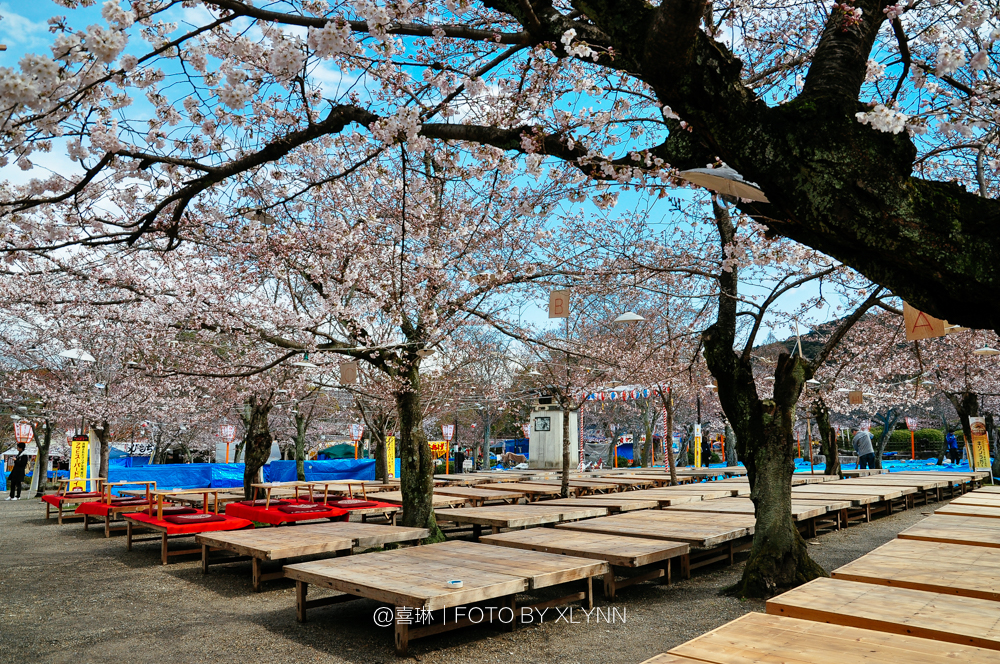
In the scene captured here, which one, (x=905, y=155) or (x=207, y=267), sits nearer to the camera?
(x=905, y=155)

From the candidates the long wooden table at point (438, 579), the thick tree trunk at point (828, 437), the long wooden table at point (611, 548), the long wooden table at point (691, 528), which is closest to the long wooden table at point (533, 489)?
the long wooden table at point (691, 528)

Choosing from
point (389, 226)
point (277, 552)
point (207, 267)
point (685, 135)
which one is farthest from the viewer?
point (207, 267)

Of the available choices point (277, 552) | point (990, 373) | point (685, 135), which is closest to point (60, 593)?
point (277, 552)

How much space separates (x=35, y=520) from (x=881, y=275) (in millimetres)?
16358

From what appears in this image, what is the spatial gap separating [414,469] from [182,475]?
15348 mm

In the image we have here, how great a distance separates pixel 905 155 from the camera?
2.53m

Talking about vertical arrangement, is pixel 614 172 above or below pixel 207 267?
below

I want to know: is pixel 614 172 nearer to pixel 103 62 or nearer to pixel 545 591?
pixel 103 62

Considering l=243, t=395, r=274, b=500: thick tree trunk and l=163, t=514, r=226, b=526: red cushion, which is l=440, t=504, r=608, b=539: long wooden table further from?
l=243, t=395, r=274, b=500: thick tree trunk

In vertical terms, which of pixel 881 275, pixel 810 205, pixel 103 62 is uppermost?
pixel 103 62

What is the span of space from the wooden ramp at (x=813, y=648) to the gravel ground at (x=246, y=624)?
1.64 m

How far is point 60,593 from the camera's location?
6.64 m

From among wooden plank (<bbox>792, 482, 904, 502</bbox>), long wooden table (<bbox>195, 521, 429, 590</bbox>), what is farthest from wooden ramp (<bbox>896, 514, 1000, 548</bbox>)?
long wooden table (<bbox>195, 521, 429, 590</bbox>)

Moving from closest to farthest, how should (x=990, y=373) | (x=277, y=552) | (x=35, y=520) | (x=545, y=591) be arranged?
(x=277, y=552) < (x=545, y=591) < (x=35, y=520) < (x=990, y=373)
